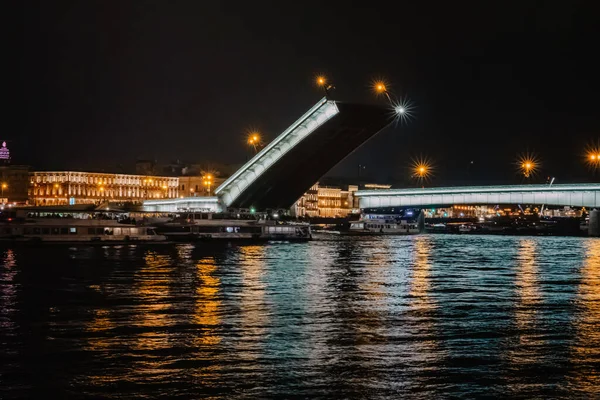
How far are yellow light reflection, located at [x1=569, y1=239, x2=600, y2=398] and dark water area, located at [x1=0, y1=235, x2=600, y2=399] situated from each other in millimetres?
27

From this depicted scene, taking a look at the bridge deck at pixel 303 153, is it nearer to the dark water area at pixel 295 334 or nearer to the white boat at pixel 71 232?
the white boat at pixel 71 232

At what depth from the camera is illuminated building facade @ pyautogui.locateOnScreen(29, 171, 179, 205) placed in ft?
303

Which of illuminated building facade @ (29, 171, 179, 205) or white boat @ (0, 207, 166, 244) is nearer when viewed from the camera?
white boat @ (0, 207, 166, 244)

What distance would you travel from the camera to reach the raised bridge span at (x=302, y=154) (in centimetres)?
3494

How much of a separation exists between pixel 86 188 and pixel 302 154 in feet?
194

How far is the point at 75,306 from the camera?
1448 centimetres

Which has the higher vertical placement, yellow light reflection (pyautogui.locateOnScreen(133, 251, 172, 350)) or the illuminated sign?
the illuminated sign

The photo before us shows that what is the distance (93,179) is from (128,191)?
4229mm

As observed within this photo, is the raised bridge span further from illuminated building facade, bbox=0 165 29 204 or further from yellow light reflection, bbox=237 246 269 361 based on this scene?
illuminated building facade, bbox=0 165 29 204

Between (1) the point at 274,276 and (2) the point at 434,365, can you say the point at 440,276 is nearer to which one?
(1) the point at 274,276

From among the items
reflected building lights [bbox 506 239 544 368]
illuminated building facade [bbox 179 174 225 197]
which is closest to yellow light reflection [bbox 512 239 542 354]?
reflected building lights [bbox 506 239 544 368]

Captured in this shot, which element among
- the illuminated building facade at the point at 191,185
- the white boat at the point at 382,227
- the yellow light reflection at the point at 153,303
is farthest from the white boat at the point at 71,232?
the illuminated building facade at the point at 191,185

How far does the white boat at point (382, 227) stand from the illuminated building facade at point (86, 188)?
36.9m

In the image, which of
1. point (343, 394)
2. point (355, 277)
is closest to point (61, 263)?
point (355, 277)
